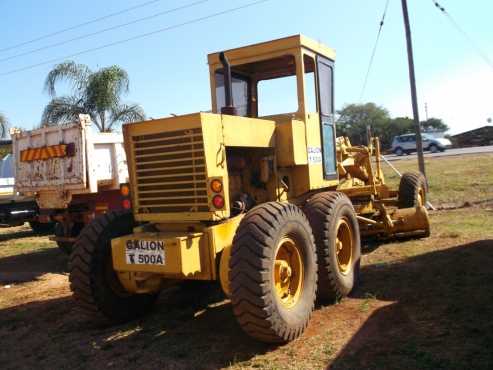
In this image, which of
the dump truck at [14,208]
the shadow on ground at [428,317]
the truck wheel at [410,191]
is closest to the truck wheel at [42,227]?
the dump truck at [14,208]

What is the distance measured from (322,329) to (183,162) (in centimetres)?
200

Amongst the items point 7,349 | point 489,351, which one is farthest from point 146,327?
point 489,351

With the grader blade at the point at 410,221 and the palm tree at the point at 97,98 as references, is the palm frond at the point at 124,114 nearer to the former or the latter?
the palm tree at the point at 97,98

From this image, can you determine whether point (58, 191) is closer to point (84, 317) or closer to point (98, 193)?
point (98, 193)

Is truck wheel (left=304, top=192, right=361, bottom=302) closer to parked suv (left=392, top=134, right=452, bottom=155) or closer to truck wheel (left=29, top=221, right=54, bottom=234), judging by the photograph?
truck wheel (left=29, top=221, right=54, bottom=234)

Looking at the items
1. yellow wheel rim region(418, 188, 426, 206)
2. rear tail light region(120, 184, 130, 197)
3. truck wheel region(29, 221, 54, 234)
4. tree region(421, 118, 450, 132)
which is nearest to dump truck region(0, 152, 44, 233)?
truck wheel region(29, 221, 54, 234)

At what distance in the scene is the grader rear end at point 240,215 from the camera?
439cm

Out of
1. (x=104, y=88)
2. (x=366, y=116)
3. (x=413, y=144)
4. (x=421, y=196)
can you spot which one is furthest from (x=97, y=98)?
(x=366, y=116)

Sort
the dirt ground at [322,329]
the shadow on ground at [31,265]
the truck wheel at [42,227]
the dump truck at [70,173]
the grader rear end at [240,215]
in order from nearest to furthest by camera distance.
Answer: the dirt ground at [322,329], the grader rear end at [240,215], the shadow on ground at [31,265], the dump truck at [70,173], the truck wheel at [42,227]

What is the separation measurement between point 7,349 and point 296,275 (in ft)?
9.61

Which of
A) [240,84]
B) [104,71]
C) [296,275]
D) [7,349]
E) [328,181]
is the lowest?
[7,349]

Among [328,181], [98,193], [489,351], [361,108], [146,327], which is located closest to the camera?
[489,351]

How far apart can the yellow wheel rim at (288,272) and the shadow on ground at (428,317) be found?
672mm

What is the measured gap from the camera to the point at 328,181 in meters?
6.45
